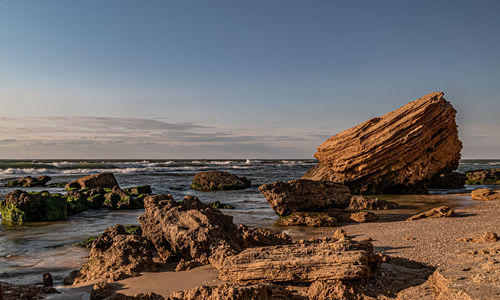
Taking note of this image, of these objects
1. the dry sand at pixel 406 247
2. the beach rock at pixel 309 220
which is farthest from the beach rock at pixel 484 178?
the beach rock at pixel 309 220

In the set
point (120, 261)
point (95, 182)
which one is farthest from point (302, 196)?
point (95, 182)

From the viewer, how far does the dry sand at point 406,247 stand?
467 cm

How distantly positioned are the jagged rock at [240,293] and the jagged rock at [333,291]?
15cm

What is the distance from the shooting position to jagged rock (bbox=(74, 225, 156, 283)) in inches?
213

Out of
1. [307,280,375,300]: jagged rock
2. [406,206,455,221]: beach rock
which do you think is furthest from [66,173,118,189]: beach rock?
[307,280,375,300]: jagged rock

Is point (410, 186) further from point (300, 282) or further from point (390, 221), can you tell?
point (300, 282)

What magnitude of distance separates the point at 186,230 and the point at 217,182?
1752 cm

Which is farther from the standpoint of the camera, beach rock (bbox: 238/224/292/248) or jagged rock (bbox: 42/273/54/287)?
beach rock (bbox: 238/224/292/248)

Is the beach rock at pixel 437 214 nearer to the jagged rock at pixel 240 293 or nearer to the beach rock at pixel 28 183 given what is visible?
the jagged rock at pixel 240 293

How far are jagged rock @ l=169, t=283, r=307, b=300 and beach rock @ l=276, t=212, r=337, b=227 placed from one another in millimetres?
6033

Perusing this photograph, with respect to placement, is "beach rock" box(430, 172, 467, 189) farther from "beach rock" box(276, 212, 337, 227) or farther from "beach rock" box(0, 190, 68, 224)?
"beach rock" box(0, 190, 68, 224)

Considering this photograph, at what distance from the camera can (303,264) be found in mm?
4129

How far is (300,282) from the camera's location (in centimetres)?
413

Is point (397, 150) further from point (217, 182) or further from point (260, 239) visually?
point (217, 182)
